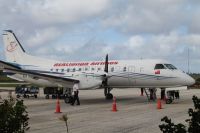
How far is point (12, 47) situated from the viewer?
33.4 metres

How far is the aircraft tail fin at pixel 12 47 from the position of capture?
3306 centimetres

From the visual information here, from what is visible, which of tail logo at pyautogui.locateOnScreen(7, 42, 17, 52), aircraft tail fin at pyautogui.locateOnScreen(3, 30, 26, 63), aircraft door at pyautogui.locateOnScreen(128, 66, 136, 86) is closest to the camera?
aircraft door at pyautogui.locateOnScreen(128, 66, 136, 86)

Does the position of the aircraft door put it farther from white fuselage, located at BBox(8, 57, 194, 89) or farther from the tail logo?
the tail logo

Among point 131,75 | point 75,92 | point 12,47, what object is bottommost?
point 75,92

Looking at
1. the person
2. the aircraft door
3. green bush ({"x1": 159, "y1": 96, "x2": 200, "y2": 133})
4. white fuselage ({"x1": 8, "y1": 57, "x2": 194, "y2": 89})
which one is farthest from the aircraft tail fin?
green bush ({"x1": 159, "y1": 96, "x2": 200, "y2": 133})

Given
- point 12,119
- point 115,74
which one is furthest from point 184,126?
point 115,74

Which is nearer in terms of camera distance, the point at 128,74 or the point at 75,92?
the point at 75,92

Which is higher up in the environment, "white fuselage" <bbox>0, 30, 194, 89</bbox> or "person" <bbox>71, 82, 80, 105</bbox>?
"white fuselage" <bbox>0, 30, 194, 89</bbox>

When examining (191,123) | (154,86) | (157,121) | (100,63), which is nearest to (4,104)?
(191,123)

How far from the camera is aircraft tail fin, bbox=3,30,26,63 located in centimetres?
3306

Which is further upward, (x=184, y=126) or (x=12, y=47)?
(x=12, y=47)

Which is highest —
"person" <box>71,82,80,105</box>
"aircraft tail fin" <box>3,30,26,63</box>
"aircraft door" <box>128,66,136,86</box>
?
"aircraft tail fin" <box>3,30,26,63</box>

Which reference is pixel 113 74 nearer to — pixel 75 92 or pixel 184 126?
pixel 75 92

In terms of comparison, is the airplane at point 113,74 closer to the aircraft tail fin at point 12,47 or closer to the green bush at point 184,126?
the aircraft tail fin at point 12,47
